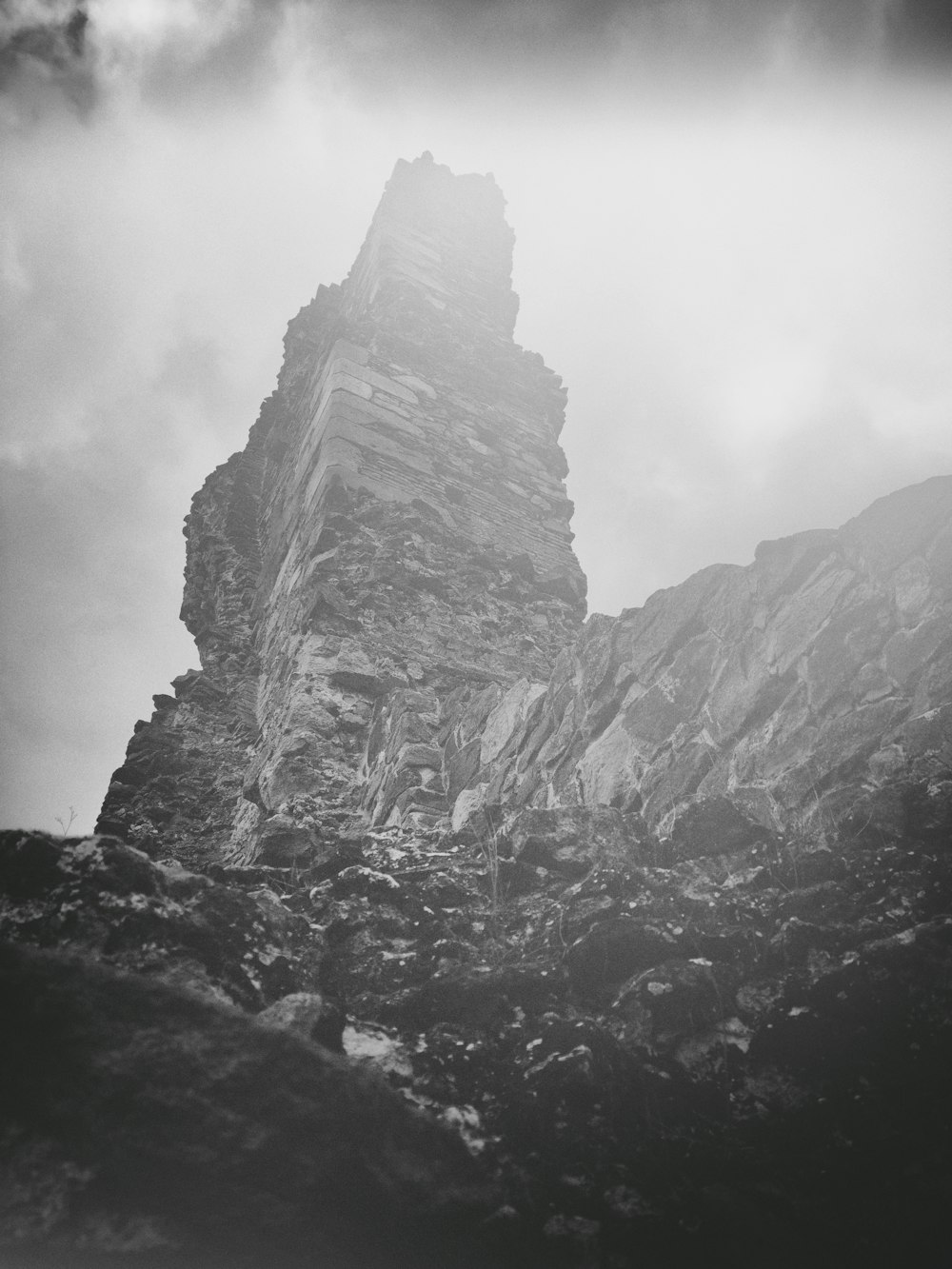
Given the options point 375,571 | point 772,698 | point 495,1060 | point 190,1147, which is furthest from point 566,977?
point 375,571

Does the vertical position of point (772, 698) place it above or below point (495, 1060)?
above

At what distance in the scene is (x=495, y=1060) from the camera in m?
1.77

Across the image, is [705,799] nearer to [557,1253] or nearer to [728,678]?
[728,678]

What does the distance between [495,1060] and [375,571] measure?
14.5ft

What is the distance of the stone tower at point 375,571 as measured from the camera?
4.57 m

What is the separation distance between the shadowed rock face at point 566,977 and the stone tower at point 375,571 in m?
0.14

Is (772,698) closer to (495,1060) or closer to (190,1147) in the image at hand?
(495,1060)

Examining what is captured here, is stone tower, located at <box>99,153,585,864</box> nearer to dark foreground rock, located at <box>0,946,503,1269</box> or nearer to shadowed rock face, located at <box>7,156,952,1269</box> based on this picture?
shadowed rock face, located at <box>7,156,952,1269</box>

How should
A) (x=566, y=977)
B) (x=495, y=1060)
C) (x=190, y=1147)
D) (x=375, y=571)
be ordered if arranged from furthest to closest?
(x=375, y=571), (x=566, y=977), (x=495, y=1060), (x=190, y=1147)

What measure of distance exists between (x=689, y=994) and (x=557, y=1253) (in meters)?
0.66

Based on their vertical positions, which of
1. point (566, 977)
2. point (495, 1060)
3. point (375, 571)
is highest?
point (375, 571)

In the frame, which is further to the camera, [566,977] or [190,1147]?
[566,977]

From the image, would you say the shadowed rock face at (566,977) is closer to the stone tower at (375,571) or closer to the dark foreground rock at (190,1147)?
the dark foreground rock at (190,1147)

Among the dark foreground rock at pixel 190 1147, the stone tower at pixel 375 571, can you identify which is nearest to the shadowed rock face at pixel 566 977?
the dark foreground rock at pixel 190 1147
